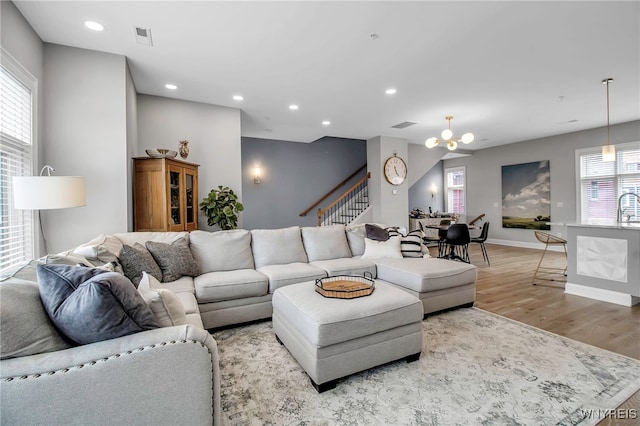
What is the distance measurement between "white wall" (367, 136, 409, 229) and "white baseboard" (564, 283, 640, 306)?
358cm

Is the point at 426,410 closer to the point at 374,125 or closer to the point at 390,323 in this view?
the point at 390,323

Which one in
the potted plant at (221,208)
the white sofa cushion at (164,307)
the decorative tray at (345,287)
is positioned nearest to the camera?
the white sofa cushion at (164,307)

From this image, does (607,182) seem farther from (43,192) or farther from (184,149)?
(43,192)

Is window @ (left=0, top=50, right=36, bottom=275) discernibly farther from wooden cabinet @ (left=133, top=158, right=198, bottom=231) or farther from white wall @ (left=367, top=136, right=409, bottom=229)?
white wall @ (left=367, top=136, right=409, bottom=229)

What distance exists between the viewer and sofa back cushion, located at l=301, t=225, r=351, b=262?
386 cm

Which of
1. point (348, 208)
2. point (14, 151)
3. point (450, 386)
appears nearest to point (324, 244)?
point (450, 386)

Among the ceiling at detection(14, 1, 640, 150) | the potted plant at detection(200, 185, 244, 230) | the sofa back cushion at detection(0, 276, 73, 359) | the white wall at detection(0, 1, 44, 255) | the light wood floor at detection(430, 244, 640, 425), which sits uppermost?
the ceiling at detection(14, 1, 640, 150)

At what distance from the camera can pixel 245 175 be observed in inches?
279

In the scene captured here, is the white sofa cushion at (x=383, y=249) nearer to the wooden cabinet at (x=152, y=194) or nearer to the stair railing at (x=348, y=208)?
the wooden cabinet at (x=152, y=194)

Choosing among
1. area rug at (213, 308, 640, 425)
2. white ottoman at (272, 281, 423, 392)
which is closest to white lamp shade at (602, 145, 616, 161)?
area rug at (213, 308, 640, 425)

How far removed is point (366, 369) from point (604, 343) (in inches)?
84.5

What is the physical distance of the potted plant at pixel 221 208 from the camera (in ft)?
14.5

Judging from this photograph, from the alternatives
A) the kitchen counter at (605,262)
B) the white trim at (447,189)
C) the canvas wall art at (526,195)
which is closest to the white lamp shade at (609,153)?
the kitchen counter at (605,262)

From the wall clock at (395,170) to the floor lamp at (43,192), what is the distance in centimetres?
583
